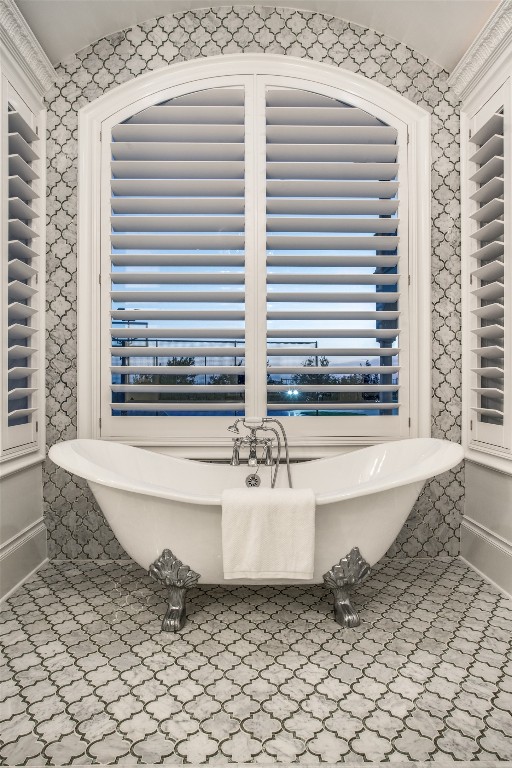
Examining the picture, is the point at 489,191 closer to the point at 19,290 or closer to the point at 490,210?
the point at 490,210

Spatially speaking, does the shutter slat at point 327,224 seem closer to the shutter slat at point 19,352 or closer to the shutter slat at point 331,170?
the shutter slat at point 331,170

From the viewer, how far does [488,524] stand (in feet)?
8.12

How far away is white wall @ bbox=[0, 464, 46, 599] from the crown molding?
78.6 inches

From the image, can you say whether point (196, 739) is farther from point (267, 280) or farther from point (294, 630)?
point (267, 280)

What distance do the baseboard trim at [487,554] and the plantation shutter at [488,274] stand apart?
0.46 meters

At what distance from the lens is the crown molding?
218cm

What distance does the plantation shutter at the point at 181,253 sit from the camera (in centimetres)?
262

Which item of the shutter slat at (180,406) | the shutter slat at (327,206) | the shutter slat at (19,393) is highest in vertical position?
the shutter slat at (327,206)

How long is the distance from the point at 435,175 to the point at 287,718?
2637mm

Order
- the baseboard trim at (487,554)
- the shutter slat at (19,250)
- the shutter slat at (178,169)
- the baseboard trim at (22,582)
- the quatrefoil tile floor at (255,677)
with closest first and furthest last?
the quatrefoil tile floor at (255,677), the baseboard trim at (22,582), the baseboard trim at (487,554), the shutter slat at (19,250), the shutter slat at (178,169)

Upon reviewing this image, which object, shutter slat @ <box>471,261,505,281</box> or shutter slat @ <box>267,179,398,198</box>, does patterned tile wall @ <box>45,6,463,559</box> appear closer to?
shutter slat @ <box>471,261,505,281</box>

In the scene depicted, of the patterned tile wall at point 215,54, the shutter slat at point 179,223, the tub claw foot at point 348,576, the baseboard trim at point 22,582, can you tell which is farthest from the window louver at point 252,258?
the tub claw foot at point 348,576

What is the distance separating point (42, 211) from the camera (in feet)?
8.70

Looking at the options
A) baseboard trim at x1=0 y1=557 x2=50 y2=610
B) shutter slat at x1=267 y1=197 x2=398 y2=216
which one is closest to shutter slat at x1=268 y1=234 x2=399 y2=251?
shutter slat at x1=267 y1=197 x2=398 y2=216
